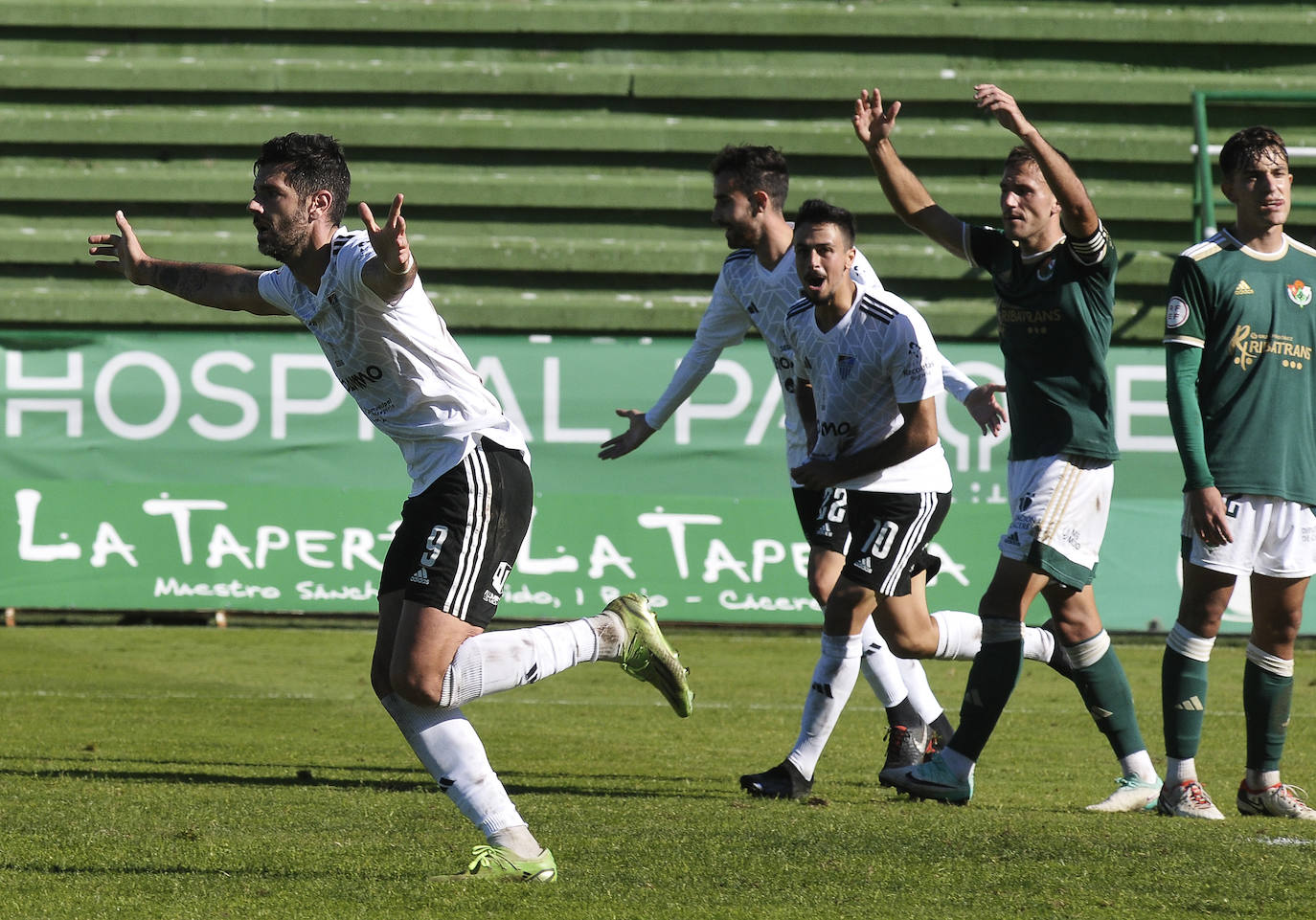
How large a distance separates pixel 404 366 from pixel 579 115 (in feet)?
33.1

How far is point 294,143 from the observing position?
4.77 metres

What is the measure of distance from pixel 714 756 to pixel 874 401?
1.89 m

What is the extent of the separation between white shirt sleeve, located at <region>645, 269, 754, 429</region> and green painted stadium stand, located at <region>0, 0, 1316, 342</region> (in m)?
6.58

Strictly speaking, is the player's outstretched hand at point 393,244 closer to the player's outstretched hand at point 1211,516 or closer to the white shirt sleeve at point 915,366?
the white shirt sleeve at point 915,366

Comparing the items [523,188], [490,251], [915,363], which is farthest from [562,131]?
[915,363]

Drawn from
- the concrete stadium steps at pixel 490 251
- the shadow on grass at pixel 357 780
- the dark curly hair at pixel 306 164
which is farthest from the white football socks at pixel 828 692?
the concrete stadium steps at pixel 490 251

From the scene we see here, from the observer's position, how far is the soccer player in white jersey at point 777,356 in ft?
21.5

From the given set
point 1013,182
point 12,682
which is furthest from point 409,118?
point 1013,182

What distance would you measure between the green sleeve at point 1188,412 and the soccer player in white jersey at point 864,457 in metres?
0.84

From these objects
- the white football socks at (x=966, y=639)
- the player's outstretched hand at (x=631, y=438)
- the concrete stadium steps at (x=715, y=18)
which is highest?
the concrete stadium steps at (x=715, y=18)

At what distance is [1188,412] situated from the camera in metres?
5.51

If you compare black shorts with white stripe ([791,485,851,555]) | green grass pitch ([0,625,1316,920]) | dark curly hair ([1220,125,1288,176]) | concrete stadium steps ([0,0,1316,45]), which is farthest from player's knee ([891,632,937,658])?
concrete stadium steps ([0,0,1316,45])

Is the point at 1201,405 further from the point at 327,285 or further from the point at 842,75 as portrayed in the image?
the point at 842,75

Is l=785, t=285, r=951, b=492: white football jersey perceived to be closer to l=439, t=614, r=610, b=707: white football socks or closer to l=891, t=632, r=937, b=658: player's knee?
l=891, t=632, r=937, b=658: player's knee
